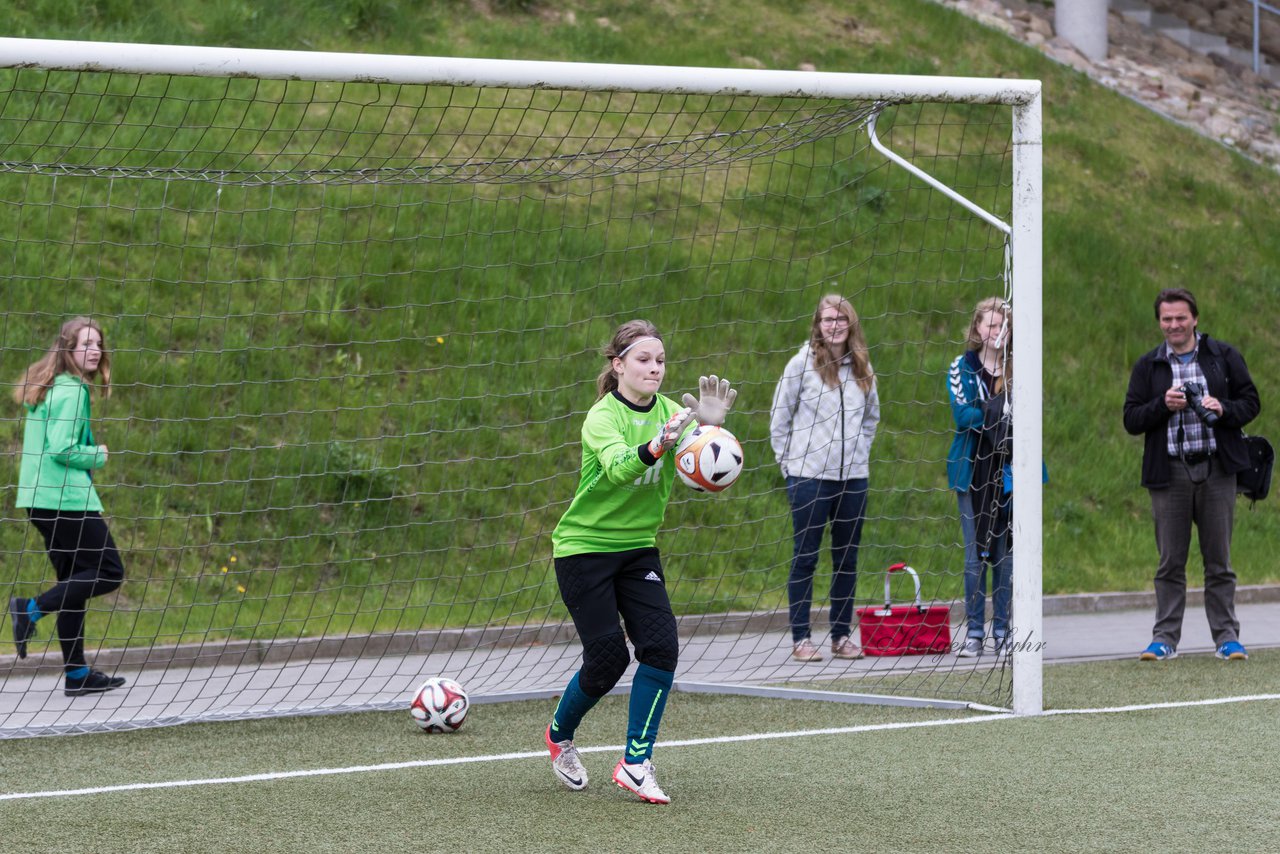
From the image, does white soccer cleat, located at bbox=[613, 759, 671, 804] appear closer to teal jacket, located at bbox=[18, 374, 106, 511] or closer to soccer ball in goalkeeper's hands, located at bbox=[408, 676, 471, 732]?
soccer ball in goalkeeper's hands, located at bbox=[408, 676, 471, 732]

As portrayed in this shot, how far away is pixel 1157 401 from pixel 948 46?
10.3 m

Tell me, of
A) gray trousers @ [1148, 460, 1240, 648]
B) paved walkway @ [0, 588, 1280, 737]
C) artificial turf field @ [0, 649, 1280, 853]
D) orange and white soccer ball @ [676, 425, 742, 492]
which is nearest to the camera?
artificial turf field @ [0, 649, 1280, 853]

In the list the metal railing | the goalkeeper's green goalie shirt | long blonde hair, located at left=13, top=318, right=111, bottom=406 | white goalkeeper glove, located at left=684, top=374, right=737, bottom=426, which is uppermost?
the metal railing

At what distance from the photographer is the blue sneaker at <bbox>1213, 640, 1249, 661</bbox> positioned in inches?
314

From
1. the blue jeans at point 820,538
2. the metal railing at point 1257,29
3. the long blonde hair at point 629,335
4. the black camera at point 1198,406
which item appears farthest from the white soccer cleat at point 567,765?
the metal railing at point 1257,29

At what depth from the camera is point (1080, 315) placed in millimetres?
13883

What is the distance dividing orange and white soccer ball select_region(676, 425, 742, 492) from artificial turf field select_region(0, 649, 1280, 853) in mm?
1118

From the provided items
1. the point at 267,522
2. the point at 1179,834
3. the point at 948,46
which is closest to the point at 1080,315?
the point at 948,46

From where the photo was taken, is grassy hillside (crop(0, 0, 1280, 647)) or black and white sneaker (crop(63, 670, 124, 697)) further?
grassy hillside (crop(0, 0, 1280, 647))

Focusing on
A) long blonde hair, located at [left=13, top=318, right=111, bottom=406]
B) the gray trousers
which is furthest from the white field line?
long blonde hair, located at [left=13, top=318, right=111, bottom=406]

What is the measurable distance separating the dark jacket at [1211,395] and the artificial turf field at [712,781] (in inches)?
49.1

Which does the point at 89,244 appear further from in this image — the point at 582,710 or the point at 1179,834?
the point at 1179,834

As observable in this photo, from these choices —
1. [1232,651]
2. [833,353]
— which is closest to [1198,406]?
[1232,651]

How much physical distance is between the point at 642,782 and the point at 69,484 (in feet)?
11.8
